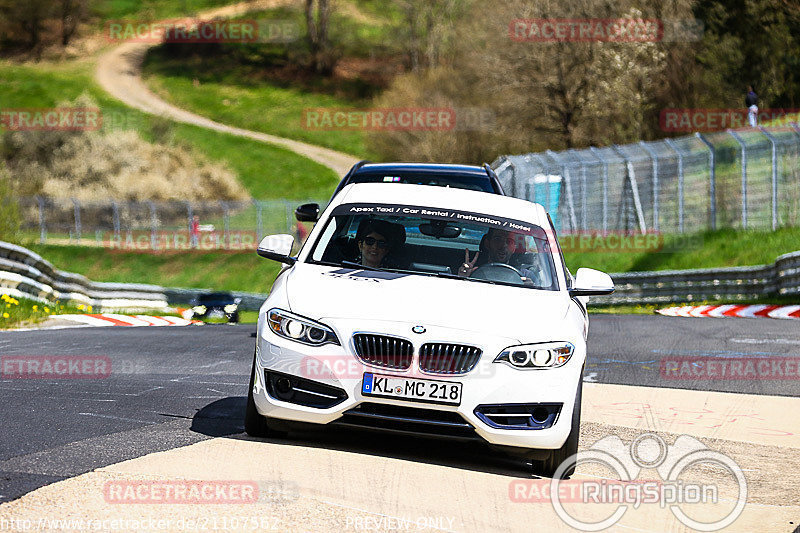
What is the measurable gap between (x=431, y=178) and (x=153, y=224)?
3630cm

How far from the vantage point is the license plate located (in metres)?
6.89

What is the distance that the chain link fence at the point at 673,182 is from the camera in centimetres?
2672

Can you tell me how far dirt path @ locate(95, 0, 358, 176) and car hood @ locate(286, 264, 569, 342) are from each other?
69496mm

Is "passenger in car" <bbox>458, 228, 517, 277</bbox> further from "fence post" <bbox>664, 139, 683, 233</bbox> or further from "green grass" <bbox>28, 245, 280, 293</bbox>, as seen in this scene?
"green grass" <bbox>28, 245, 280, 293</bbox>

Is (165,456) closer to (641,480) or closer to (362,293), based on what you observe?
(362,293)

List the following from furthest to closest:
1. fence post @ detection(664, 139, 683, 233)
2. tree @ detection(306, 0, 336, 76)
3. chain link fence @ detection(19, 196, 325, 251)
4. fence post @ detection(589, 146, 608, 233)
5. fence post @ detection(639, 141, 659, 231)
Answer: tree @ detection(306, 0, 336, 76)
chain link fence @ detection(19, 196, 325, 251)
fence post @ detection(589, 146, 608, 233)
fence post @ detection(639, 141, 659, 231)
fence post @ detection(664, 139, 683, 233)

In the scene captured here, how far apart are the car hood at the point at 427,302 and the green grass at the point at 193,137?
2520 inches

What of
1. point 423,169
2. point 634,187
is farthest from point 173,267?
point 423,169

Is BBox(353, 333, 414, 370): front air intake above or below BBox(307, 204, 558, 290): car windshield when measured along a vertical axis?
below

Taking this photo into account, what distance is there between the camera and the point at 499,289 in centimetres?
772

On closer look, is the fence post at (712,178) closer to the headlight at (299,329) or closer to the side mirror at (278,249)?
the side mirror at (278,249)

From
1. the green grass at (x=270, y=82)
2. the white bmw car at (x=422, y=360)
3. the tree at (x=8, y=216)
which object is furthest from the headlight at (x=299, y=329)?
the green grass at (x=270, y=82)

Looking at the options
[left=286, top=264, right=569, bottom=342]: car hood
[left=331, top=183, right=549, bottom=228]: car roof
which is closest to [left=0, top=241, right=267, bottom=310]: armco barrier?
[left=331, top=183, right=549, bottom=228]: car roof

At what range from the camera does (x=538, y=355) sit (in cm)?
707
